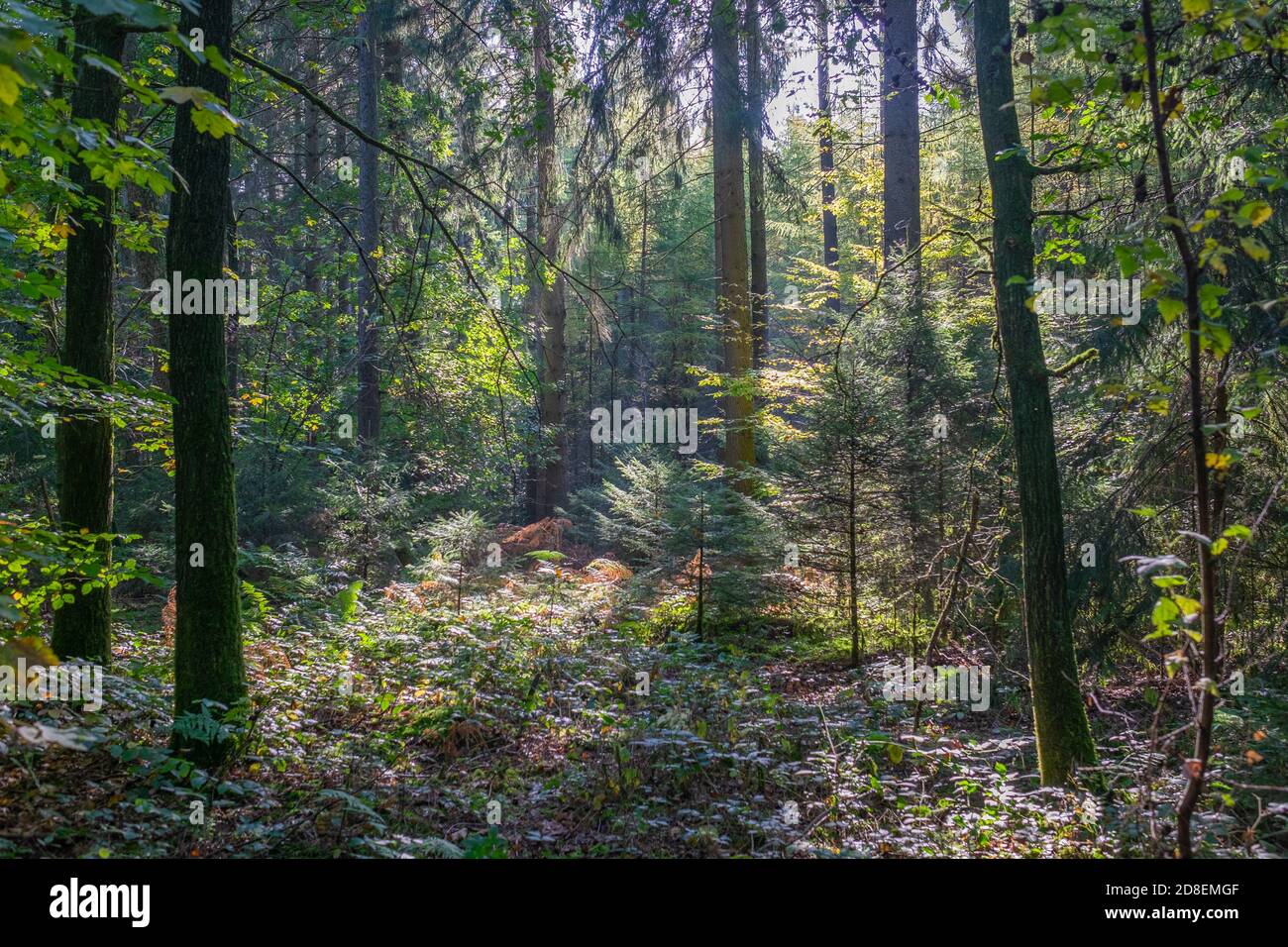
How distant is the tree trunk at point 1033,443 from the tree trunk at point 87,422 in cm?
623

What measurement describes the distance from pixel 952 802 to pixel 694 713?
2041 mm

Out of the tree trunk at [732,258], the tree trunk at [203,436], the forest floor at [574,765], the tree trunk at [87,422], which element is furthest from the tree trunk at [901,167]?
the tree trunk at [87,422]

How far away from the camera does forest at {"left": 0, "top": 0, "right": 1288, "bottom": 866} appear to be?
377cm

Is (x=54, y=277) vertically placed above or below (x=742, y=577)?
above

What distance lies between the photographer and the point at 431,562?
33.1 ft

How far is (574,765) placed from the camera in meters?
5.41

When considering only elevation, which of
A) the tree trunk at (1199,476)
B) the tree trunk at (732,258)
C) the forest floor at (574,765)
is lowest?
the forest floor at (574,765)

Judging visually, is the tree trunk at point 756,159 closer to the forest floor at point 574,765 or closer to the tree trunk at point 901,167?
the tree trunk at point 901,167

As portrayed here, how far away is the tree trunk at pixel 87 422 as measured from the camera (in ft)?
18.6

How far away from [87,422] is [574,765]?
4497 mm

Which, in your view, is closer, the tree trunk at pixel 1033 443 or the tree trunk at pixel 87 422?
the tree trunk at pixel 1033 443
